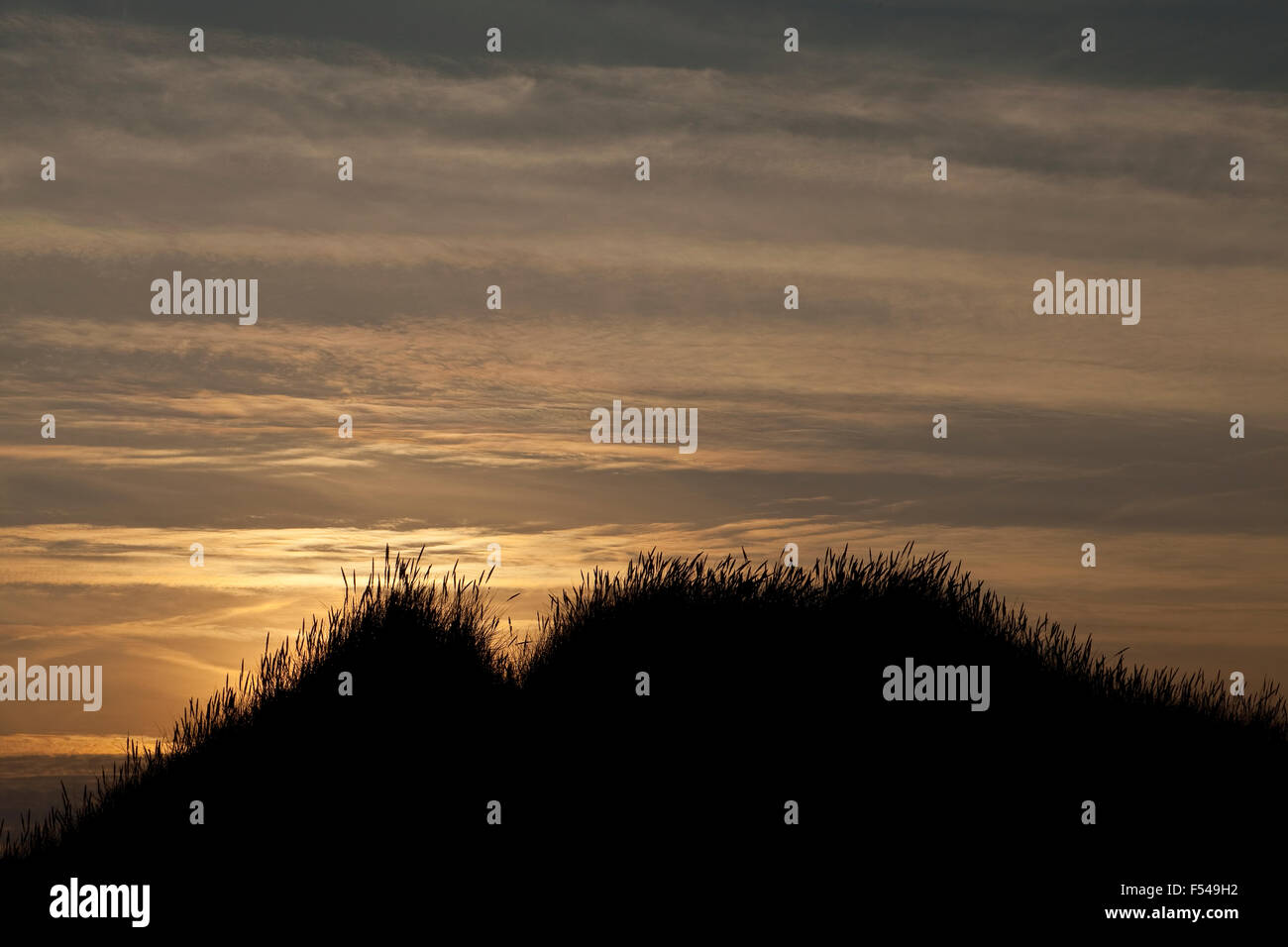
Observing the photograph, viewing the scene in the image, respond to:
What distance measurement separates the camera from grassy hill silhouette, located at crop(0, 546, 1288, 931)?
14.1 metres

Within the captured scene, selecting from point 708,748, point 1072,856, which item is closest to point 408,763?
point 708,748

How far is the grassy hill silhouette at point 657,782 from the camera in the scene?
1406cm

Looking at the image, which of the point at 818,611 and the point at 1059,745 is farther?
the point at 818,611

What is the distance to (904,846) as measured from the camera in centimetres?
1483

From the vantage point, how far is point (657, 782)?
15039 millimetres

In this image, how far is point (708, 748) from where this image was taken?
15.4 meters

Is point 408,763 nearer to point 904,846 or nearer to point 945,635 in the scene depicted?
point 904,846

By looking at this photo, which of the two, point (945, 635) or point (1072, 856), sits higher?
point (945, 635)

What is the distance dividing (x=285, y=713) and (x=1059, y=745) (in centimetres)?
1054
